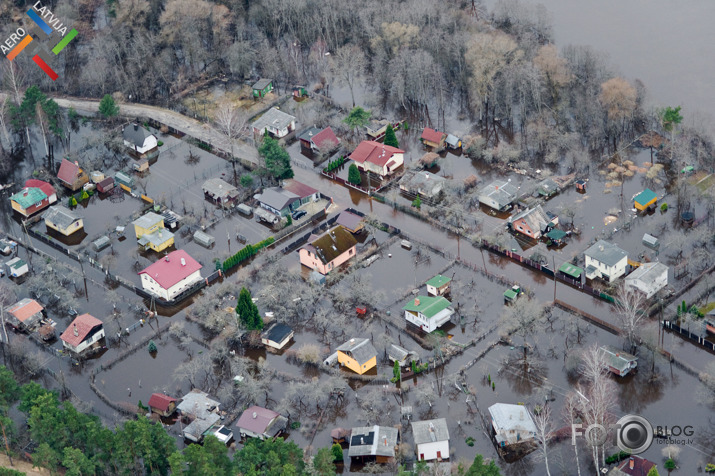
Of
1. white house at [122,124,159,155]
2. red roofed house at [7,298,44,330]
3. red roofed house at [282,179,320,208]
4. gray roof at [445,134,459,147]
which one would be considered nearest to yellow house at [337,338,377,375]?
red roofed house at [282,179,320,208]

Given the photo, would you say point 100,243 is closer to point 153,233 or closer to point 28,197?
point 153,233

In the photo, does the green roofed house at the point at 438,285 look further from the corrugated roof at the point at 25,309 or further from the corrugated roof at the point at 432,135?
the corrugated roof at the point at 25,309

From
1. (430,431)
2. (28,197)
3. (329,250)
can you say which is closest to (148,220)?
(28,197)

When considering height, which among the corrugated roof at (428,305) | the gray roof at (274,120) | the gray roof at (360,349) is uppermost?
the gray roof at (274,120)

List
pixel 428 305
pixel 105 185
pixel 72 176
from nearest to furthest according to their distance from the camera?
1. pixel 428 305
2. pixel 105 185
3. pixel 72 176

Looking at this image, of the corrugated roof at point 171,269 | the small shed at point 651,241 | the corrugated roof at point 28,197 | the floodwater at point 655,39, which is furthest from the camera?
the floodwater at point 655,39

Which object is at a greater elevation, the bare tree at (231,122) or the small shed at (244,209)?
the bare tree at (231,122)

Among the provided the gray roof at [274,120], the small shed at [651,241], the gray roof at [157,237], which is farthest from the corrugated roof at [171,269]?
the small shed at [651,241]
